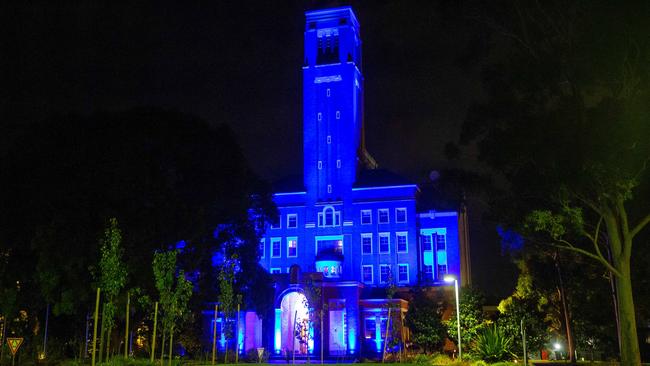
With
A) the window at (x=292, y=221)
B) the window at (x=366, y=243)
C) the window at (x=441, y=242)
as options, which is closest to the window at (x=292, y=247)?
the window at (x=292, y=221)

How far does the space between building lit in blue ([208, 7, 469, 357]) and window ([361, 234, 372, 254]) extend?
0.11 metres

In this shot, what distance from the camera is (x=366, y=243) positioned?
71062 mm

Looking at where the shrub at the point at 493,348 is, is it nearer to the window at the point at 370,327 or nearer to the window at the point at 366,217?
the window at the point at 370,327

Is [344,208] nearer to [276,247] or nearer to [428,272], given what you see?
[276,247]

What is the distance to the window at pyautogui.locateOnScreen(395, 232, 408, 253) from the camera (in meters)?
70.2

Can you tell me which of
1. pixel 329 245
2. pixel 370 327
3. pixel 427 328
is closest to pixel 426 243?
pixel 329 245

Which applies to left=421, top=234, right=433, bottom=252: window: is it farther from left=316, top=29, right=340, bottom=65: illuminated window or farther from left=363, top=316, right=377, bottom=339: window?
left=316, top=29, right=340, bottom=65: illuminated window

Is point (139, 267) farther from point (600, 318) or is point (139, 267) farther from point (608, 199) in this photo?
point (600, 318)

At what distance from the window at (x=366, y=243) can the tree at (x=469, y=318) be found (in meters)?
26.2

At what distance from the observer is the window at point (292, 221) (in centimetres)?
7358

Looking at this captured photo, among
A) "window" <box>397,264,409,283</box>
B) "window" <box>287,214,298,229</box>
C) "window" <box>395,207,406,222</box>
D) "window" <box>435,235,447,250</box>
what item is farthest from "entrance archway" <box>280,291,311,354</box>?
"window" <box>435,235,447,250</box>

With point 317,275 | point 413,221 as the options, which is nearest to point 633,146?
point 317,275

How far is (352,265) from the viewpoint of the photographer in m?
70.3

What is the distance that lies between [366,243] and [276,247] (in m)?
10.4
